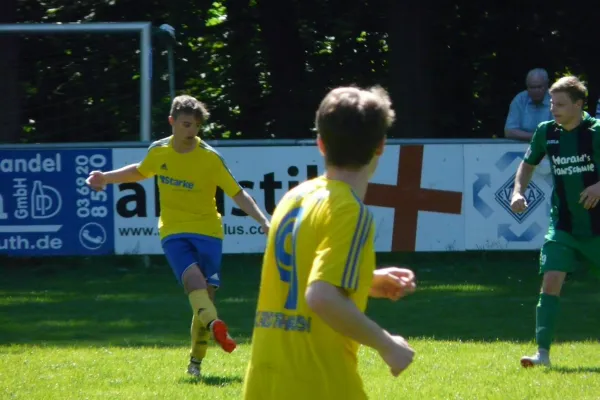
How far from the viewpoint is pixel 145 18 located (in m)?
18.1

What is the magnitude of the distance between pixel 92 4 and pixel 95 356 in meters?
10.6

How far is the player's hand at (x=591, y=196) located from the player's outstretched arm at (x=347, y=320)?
454 cm

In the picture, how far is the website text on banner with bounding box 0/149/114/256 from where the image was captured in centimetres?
1347

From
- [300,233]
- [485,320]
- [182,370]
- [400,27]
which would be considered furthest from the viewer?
[400,27]

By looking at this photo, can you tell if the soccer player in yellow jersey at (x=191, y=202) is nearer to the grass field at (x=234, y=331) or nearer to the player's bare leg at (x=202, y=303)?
the player's bare leg at (x=202, y=303)

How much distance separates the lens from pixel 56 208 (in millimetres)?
13523

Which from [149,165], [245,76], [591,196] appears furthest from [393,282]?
[245,76]

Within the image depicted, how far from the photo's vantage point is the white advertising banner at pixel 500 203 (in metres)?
13.2

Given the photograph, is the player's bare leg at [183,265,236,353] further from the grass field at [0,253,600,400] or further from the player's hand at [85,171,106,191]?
the player's hand at [85,171,106,191]

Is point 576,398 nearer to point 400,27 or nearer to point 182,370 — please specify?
point 182,370

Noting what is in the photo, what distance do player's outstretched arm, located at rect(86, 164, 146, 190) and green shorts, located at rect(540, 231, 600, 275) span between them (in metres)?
2.80

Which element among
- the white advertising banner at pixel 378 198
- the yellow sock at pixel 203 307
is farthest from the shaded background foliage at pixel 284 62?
the yellow sock at pixel 203 307

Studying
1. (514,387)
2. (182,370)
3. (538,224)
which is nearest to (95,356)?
(182,370)

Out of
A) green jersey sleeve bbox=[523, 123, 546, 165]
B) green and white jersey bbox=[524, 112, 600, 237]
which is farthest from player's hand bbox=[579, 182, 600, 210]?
green jersey sleeve bbox=[523, 123, 546, 165]
